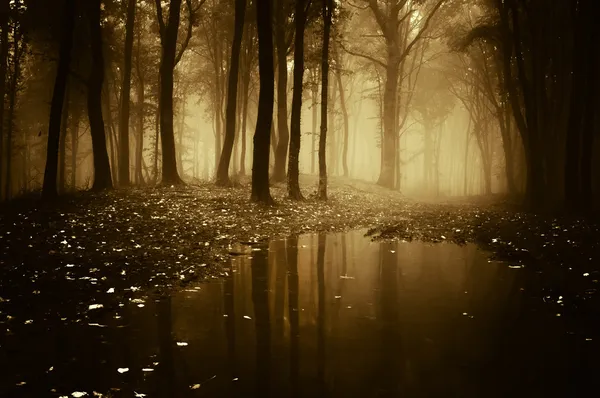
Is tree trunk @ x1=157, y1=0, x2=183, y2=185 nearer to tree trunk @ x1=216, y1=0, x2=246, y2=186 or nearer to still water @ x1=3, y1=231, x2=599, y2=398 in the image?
tree trunk @ x1=216, y1=0, x2=246, y2=186

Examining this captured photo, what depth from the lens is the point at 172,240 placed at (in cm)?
1064

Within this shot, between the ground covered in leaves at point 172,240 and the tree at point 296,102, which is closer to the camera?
the ground covered in leaves at point 172,240

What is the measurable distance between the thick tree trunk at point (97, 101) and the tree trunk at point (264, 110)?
768 centimetres

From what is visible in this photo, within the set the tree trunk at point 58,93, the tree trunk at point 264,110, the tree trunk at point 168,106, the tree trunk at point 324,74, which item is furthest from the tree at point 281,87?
the tree trunk at point 58,93

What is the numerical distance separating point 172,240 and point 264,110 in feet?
27.6

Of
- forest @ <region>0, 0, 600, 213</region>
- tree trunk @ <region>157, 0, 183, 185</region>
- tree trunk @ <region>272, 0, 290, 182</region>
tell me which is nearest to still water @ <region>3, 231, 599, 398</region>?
forest @ <region>0, 0, 600, 213</region>

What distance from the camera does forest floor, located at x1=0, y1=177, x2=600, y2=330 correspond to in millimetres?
6879

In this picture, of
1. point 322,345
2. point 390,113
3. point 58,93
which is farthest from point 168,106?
point 322,345

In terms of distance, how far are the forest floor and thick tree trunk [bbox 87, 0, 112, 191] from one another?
101 inches

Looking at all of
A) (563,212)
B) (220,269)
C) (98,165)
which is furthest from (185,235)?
(563,212)

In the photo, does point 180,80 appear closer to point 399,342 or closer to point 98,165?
point 98,165

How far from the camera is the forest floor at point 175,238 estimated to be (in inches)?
271

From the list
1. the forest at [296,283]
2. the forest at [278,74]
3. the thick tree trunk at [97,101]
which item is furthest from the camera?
the thick tree trunk at [97,101]

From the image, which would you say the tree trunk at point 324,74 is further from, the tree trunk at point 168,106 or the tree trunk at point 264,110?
the tree trunk at point 168,106
